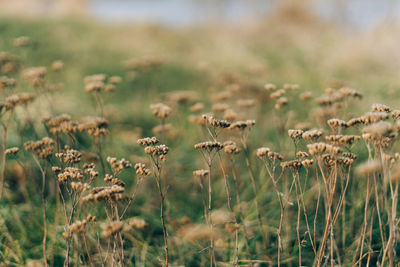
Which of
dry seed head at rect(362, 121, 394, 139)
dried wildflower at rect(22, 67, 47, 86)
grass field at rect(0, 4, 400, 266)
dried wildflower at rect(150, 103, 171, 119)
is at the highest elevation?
dried wildflower at rect(22, 67, 47, 86)

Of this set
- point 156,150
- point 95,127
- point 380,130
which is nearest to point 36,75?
point 95,127

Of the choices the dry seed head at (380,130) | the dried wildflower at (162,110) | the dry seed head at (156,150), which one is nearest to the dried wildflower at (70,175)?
the dry seed head at (156,150)

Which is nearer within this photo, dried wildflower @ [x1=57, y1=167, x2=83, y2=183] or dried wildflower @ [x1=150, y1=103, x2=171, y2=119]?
dried wildflower @ [x1=57, y1=167, x2=83, y2=183]

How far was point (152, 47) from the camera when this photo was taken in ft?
30.6

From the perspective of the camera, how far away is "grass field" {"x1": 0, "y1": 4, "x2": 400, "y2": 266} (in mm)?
2025

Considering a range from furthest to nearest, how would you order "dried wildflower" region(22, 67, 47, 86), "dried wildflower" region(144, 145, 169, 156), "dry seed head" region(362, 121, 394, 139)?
"dried wildflower" region(22, 67, 47, 86)
"dried wildflower" region(144, 145, 169, 156)
"dry seed head" region(362, 121, 394, 139)

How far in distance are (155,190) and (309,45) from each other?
30.5 ft

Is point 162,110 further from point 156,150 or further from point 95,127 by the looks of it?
point 156,150

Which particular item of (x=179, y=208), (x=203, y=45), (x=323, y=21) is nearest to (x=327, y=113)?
(x=179, y=208)

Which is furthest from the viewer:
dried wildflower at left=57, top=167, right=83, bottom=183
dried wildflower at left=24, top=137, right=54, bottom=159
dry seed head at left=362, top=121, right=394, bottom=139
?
dried wildflower at left=24, top=137, right=54, bottom=159

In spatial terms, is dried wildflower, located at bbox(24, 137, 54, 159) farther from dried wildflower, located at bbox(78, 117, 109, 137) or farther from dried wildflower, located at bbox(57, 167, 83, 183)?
dried wildflower, located at bbox(57, 167, 83, 183)

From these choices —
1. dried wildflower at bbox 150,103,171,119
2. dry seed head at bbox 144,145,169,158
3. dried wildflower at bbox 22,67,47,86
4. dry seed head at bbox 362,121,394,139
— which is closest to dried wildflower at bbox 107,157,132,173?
dry seed head at bbox 144,145,169,158

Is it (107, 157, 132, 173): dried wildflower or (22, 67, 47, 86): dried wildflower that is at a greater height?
(22, 67, 47, 86): dried wildflower

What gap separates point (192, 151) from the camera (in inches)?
189
